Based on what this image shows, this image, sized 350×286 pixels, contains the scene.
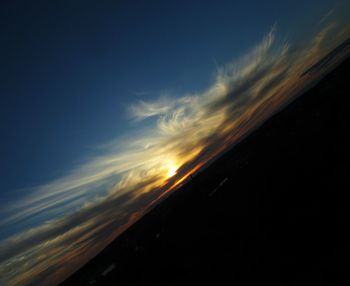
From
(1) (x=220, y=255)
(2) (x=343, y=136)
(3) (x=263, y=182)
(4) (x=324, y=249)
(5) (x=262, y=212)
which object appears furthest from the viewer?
(3) (x=263, y=182)

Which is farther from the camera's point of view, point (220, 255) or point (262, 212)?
point (262, 212)

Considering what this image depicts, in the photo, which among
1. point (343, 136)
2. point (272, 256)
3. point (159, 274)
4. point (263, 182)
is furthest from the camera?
point (263, 182)

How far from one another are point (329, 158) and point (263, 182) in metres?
6.83

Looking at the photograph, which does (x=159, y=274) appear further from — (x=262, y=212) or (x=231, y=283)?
(x=262, y=212)

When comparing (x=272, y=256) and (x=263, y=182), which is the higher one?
(x=263, y=182)

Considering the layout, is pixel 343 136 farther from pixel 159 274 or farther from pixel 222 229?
pixel 159 274

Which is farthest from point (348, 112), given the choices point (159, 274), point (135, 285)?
point (135, 285)

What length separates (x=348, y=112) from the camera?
21672mm

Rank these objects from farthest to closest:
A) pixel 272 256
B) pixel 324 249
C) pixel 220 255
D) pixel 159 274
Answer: pixel 159 274 → pixel 220 255 → pixel 272 256 → pixel 324 249

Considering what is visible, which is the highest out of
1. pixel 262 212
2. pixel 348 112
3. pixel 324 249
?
pixel 348 112

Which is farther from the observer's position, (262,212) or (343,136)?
(343,136)

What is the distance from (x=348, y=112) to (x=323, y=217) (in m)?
17.6

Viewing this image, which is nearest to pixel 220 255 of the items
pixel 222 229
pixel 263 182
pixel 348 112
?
pixel 222 229

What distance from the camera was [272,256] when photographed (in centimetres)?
1038
